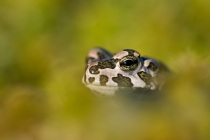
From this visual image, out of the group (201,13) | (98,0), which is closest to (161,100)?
(201,13)

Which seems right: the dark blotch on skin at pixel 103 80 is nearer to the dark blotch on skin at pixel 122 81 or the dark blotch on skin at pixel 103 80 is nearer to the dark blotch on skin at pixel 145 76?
the dark blotch on skin at pixel 122 81

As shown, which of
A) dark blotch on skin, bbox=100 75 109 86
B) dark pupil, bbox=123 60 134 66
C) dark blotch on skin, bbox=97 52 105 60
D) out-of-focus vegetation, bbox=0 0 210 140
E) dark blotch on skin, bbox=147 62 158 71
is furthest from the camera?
dark blotch on skin, bbox=97 52 105 60

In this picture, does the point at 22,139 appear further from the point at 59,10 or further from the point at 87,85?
the point at 59,10

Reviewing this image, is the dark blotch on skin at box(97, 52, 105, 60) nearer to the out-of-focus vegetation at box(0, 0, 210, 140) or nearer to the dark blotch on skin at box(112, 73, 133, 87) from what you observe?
the out-of-focus vegetation at box(0, 0, 210, 140)

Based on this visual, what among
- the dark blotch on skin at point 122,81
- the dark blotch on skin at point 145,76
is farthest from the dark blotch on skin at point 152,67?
the dark blotch on skin at point 122,81

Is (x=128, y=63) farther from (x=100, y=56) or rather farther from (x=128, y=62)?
(x=100, y=56)

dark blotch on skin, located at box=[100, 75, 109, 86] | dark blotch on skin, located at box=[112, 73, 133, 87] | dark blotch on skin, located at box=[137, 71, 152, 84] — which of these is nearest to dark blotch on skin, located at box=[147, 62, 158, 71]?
dark blotch on skin, located at box=[137, 71, 152, 84]

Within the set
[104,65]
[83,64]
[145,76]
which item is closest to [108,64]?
[104,65]
